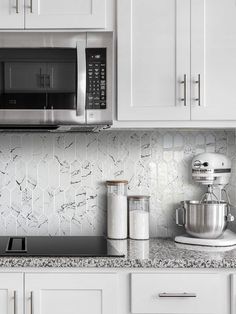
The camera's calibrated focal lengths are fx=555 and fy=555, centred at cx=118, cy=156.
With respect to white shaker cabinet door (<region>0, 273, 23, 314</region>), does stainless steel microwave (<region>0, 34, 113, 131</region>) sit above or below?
above

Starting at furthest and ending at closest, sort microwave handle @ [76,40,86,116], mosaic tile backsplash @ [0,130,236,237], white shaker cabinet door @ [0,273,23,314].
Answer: mosaic tile backsplash @ [0,130,236,237] < microwave handle @ [76,40,86,116] < white shaker cabinet door @ [0,273,23,314]

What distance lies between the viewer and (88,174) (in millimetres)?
2865

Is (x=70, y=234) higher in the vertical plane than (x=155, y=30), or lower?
lower

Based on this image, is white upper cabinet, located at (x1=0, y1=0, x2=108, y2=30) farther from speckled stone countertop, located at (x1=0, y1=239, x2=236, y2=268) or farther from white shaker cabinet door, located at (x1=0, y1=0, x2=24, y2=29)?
speckled stone countertop, located at (x1=0, y1=239, x2=236, y2=268)

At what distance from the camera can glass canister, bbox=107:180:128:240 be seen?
8.93 feet

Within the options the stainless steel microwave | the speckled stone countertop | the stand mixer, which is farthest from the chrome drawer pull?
the stainless steel microwave

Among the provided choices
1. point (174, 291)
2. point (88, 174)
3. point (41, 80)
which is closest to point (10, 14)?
point (41, 80)

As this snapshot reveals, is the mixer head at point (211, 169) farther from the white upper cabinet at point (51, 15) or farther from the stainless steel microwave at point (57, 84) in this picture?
the white upper cabinet at point (51, 15)

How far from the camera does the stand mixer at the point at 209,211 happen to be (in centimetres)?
253

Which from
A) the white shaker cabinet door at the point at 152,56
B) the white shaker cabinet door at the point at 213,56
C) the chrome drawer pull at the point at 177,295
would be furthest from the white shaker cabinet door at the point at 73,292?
the white shaker cabinet door at the point at 213,56

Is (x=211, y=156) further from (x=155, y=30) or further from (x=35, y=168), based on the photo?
(x=35, y=168)

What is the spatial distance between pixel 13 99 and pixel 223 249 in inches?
44.6

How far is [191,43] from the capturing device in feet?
8.27

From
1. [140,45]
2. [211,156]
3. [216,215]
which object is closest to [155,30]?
[140,45]
